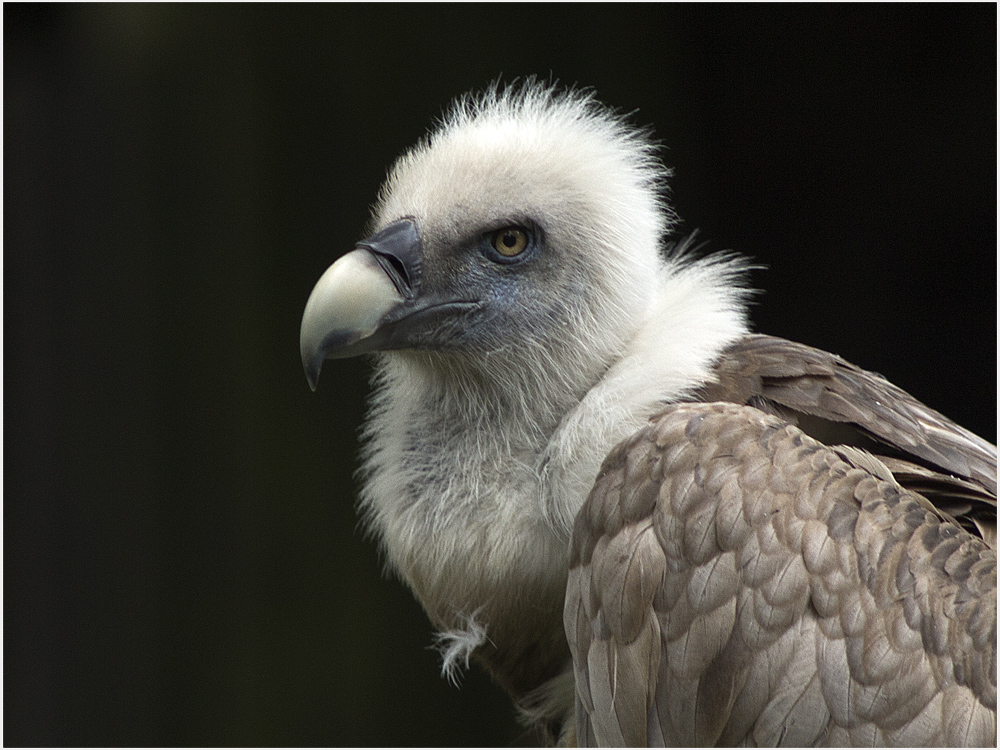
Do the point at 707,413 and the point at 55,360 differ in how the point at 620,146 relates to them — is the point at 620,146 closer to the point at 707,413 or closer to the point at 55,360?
the point at 707,413

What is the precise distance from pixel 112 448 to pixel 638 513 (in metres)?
3.35

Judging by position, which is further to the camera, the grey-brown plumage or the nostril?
the nostril

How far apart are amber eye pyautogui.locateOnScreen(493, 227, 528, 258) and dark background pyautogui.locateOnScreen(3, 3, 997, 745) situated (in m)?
2.63

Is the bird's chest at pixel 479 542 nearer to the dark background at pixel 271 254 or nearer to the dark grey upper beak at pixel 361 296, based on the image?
the dark grey upper beak at pixel 361 296

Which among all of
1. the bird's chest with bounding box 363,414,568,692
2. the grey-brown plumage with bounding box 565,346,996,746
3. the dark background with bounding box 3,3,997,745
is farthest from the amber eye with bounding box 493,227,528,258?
the dark background with bounding box 3,3,997,745

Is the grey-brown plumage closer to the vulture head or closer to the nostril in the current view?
the vulture head

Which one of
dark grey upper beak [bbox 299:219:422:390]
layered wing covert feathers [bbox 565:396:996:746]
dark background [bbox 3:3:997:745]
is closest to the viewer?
layered wing covert feathers [bbox 565:396:996:746]

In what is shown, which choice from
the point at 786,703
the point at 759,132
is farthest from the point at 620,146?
the point at 759,132

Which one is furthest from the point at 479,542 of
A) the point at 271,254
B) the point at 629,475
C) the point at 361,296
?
the point at 271,254

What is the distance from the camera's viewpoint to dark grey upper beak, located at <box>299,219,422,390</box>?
5.21 feet

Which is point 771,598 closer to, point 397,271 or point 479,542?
point 479,542

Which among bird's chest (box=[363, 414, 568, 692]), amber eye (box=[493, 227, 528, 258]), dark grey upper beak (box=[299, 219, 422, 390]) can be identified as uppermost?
amber eye (box=[493, 227, 528, 258])

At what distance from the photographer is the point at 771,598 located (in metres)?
1.37

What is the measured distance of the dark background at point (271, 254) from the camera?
412cm
